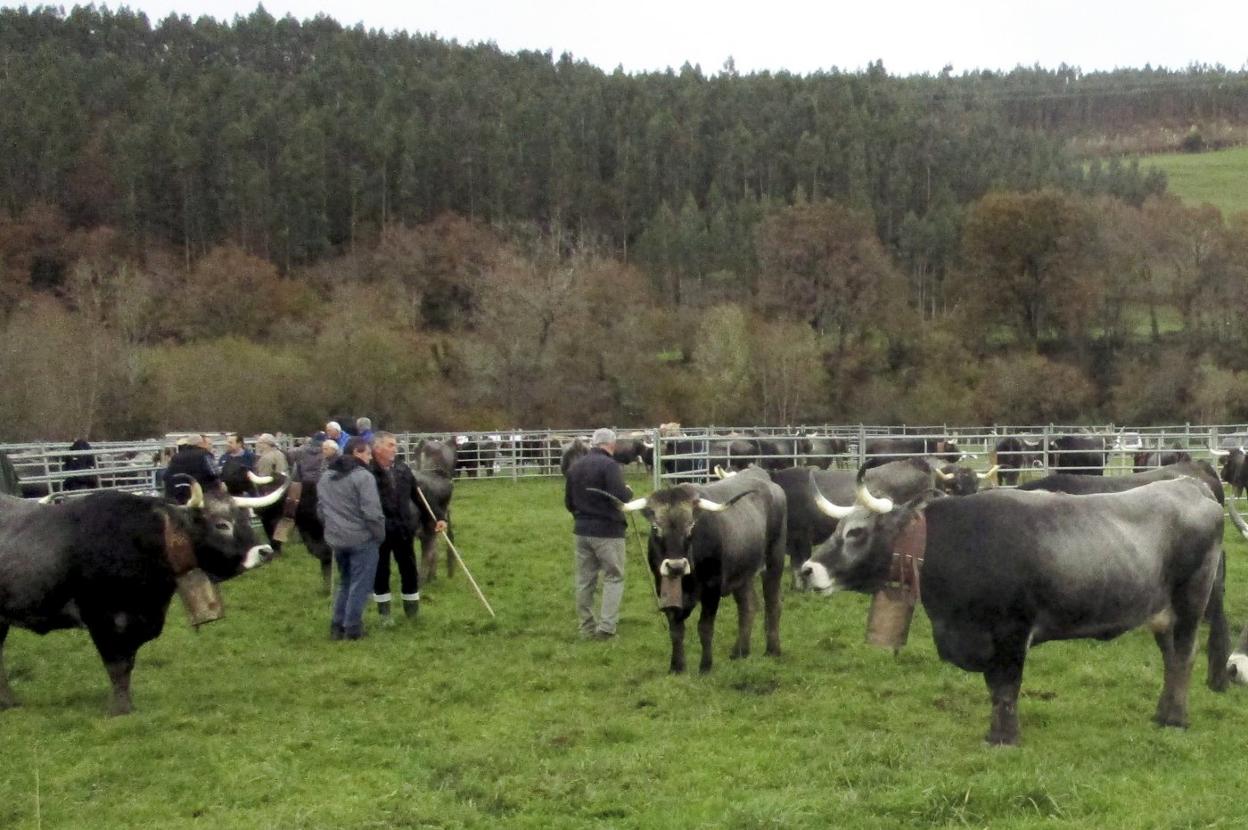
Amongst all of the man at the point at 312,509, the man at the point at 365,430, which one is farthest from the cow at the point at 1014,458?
the man at the point at 312,509

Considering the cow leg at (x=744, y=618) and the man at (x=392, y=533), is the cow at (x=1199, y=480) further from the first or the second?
the man at (x=392, y=533)

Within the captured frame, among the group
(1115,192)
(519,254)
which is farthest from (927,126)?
(519,254)

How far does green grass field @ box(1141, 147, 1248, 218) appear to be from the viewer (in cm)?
7631

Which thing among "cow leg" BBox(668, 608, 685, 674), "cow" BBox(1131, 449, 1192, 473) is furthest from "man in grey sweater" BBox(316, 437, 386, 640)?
"cow" BBox(1131, 449, 1192, 473)

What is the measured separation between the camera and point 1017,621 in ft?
22.8

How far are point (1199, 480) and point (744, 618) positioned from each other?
3436 mm

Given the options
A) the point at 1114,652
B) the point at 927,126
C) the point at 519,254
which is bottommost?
the point at 1114,652

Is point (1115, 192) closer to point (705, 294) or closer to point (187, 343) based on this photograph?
point (705, 294)

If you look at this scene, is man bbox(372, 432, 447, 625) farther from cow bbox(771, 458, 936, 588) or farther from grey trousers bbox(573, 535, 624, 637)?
cow bbox(771, 458, 936, 588)

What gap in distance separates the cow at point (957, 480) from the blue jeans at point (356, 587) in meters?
6.04

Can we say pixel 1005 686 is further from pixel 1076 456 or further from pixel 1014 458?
pixel 1014 458

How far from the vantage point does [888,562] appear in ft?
25.4

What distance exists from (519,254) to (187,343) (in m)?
20.3

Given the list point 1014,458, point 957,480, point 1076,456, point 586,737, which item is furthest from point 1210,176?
point 586,737
